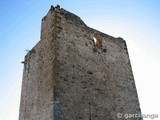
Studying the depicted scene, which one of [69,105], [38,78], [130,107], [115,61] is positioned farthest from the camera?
[115,61]

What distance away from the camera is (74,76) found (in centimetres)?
690

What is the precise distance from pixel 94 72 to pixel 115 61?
159cm

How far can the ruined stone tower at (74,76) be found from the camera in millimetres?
6402

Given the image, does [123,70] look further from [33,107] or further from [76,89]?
[33,107]

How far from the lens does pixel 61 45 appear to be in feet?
23.5

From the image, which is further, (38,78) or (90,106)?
(38,78)

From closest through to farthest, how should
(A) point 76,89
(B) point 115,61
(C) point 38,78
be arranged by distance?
(A) point 76,89 → (C) point 38,78 → (B) point 115,61

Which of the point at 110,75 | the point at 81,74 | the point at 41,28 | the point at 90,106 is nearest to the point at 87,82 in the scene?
the point at 81,74

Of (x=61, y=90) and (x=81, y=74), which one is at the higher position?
(x=81, y=74)

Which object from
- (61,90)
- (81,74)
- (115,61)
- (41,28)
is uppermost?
(41,28)

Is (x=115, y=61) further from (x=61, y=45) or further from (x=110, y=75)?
(x=61, y=45)

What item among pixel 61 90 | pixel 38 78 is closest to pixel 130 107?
pixel 61 90

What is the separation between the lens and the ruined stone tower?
6402 mm

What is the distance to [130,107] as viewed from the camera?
8.14 m
